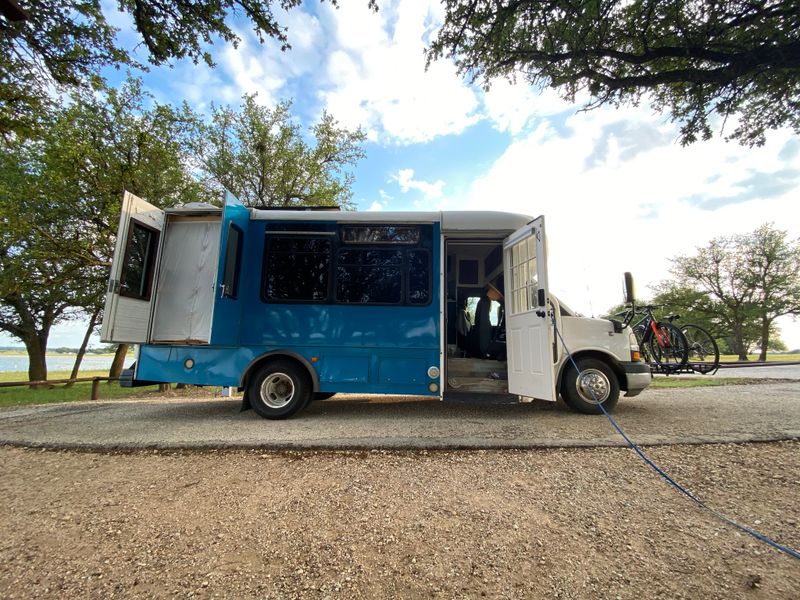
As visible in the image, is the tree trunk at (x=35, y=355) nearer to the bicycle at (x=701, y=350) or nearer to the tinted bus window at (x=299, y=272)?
the tinted bus window at (x=299, y=272)

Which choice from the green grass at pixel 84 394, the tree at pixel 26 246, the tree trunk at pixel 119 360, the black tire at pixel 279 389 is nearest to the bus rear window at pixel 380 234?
the black tire at pixel 279 389

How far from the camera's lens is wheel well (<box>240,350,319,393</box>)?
190 inches

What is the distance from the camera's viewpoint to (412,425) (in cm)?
432

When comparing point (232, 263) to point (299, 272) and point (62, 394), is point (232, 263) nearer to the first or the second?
point (299, 272)

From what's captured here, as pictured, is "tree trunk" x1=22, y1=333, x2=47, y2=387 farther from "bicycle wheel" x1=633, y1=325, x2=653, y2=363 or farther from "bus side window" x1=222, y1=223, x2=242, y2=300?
"bicycle wheel" x1=633, y1=325, x2=653, y2=363

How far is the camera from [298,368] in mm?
4930

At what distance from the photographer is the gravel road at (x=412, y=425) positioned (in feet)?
11.8

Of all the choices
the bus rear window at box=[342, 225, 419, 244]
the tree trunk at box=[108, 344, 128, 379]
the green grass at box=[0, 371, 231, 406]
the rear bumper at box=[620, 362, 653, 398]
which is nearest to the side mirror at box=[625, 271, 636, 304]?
the rear bumper at box=[620, 362, 653, 398]

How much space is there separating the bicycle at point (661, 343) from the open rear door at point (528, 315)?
3.02 m

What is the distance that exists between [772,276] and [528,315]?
3783cm

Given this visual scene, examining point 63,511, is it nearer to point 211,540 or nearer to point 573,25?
point 211,540

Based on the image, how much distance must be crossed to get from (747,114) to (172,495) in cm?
1055

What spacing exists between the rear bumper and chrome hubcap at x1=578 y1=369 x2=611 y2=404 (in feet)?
0.97

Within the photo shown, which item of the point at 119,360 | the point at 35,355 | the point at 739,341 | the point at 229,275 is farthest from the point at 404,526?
the point at 739,341
